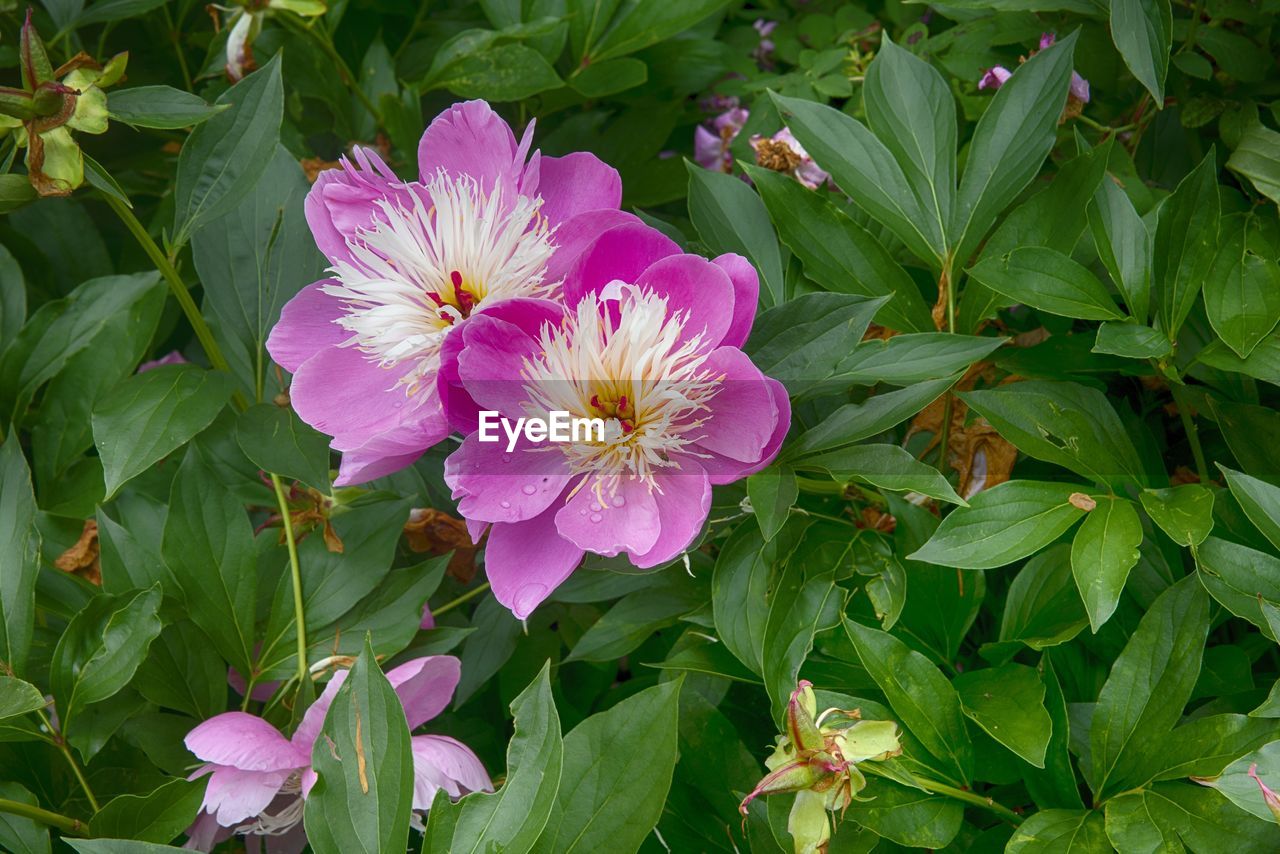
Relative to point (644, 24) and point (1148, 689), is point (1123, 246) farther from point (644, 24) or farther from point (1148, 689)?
point (644, 24)

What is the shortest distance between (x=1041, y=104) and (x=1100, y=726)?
37cm

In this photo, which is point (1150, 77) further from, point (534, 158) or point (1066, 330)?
point (534, 158)

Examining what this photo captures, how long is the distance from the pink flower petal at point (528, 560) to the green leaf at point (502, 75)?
0.46 m

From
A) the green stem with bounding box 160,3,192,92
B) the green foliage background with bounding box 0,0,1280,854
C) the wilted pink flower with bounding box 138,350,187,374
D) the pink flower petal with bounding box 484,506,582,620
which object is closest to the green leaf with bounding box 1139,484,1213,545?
the green foliage background with bounding box 0,0,1280,854

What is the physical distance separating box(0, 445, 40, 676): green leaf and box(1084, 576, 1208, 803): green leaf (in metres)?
0.63

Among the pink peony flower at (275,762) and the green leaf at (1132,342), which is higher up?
the green leaf at (1132,342)

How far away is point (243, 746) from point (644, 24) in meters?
0.67

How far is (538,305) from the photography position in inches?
20.7

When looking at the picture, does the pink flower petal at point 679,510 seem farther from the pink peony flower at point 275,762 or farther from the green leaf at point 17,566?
the green leaf at point 17,566

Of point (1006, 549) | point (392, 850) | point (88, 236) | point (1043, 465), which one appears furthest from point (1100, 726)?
point (88, 236)

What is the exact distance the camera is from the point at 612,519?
53cm

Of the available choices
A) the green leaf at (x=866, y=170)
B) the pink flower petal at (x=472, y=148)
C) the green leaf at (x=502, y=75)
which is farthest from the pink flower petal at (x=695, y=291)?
the green leaf at (x=502, y=75)

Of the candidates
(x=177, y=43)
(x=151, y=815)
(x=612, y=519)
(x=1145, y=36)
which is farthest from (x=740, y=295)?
(x=177, y=43)

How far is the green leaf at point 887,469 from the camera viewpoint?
21.6 inches
